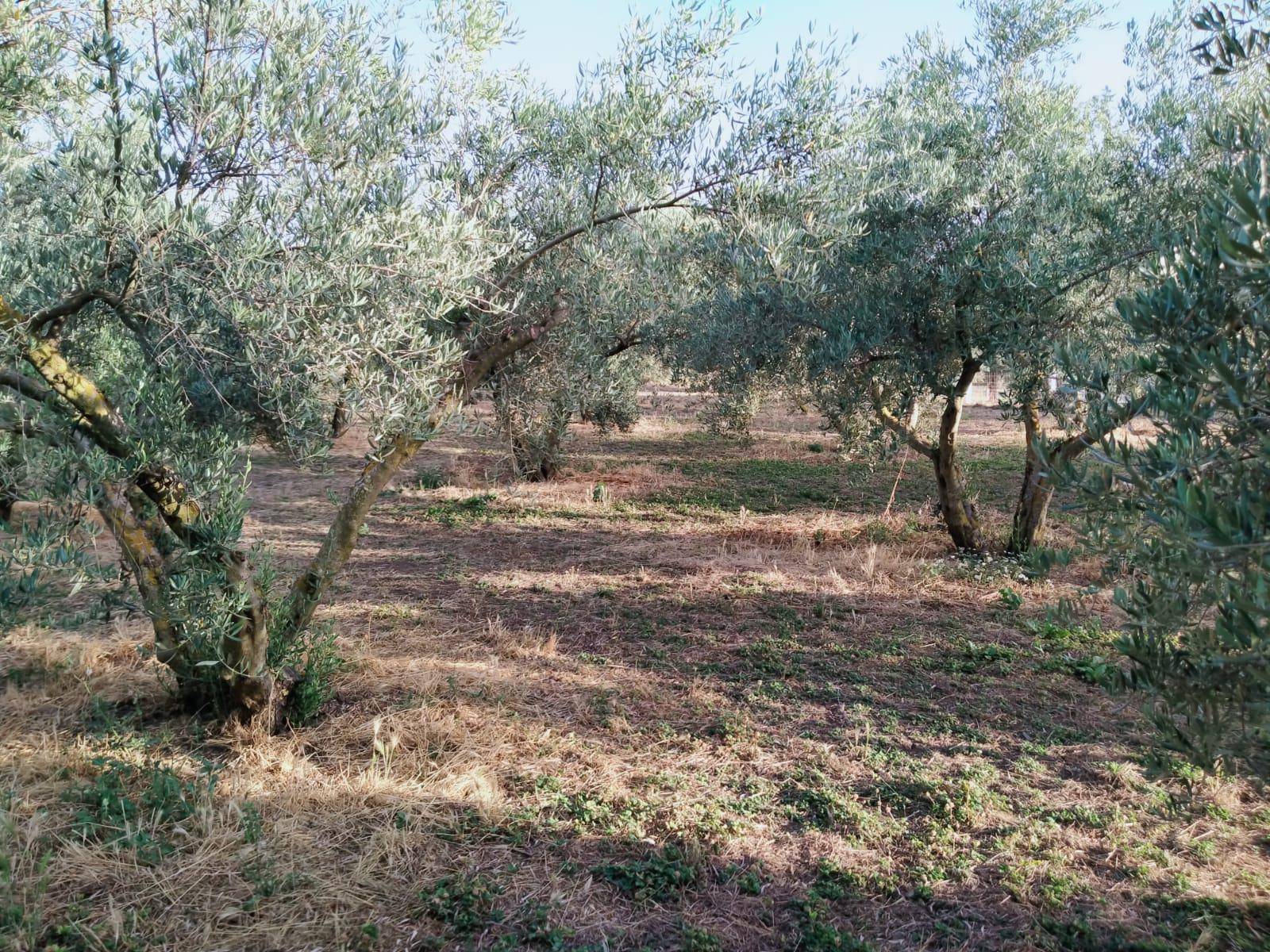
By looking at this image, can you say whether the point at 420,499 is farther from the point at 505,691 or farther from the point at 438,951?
the point at 438,951

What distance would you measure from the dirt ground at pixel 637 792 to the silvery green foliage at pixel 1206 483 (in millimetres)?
467

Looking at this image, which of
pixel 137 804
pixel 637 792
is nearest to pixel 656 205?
pixel 637 792

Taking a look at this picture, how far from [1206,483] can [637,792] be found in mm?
3663

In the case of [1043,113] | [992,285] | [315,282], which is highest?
[1043,113]

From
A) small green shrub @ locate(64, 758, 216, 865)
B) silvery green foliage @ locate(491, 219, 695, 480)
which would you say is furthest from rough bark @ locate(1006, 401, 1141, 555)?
small green shrub @ locate(64, 758, 216, 865)

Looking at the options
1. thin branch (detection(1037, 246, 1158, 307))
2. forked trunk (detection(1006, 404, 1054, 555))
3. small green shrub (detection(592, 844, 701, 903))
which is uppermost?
thin branch (detection(1037, 246, 1158, 307))

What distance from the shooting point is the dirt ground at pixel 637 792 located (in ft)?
12.7

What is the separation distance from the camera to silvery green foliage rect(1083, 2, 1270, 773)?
2221 mm

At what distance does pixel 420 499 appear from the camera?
1479 centimetres

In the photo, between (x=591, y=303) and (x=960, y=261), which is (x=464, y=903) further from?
(x=960, y=261)

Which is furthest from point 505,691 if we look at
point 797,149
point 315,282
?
point 797,149

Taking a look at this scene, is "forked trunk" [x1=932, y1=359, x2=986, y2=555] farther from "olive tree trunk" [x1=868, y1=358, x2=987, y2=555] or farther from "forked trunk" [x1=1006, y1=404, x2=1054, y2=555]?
"forked trunk" [x1=1006, y1=404, x2=1054, y2=555]

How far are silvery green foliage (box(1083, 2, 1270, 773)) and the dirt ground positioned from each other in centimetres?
47

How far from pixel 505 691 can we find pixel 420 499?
8873 mm
